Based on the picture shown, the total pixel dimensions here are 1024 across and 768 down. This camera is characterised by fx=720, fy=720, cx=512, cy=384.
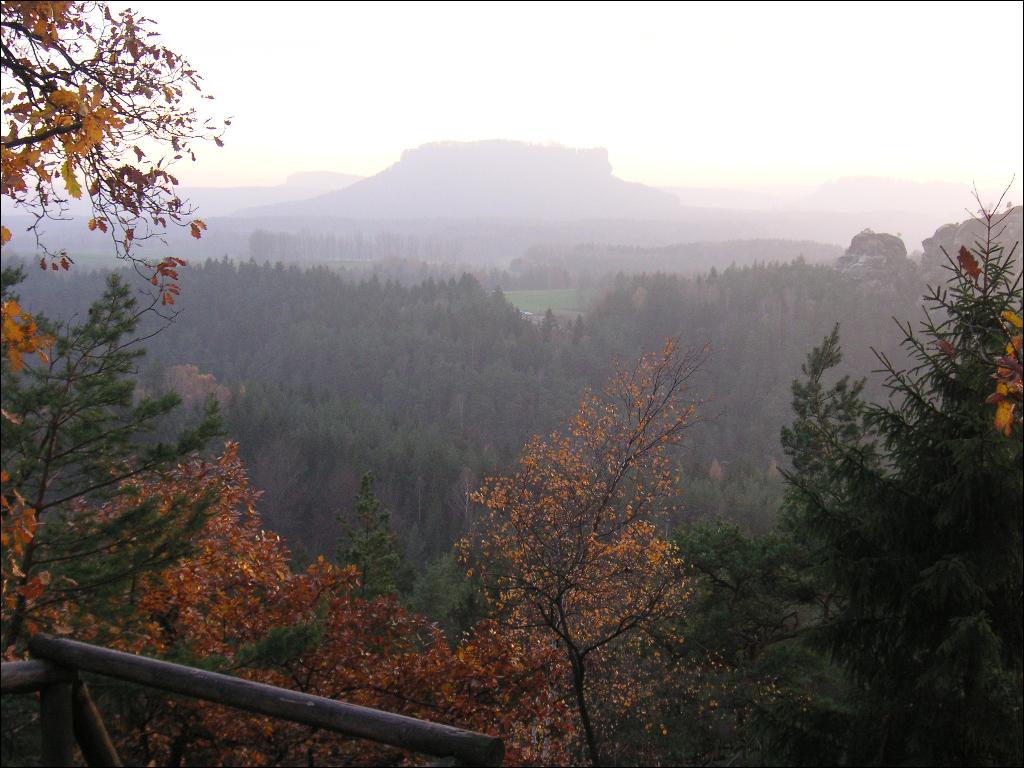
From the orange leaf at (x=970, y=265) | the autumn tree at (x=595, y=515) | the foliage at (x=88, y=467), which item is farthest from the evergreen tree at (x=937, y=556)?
the foliage at (x=88, y=467)

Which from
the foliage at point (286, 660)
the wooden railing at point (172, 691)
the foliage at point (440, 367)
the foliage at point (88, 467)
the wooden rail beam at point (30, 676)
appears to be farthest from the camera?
the foliage at point (440, 367)

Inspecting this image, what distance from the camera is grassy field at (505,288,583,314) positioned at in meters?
98.5

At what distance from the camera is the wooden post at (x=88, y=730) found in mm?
2465

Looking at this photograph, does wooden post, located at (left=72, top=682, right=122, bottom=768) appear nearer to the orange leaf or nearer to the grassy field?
the orange leaf

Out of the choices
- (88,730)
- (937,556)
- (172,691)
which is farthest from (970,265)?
(88,730)

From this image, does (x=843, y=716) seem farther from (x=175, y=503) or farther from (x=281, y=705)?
(x=175, y=503)

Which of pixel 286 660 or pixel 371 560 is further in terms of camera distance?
pixel 371 560

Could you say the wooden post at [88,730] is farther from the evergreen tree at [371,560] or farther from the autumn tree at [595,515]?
the evergreen tree at [371,560]

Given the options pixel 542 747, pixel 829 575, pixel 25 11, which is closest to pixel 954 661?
pixel 829 575

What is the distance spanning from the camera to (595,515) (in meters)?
9.36

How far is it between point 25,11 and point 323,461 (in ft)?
164

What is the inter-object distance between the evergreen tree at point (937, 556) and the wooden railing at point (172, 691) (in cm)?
481

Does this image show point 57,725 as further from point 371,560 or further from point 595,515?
point 371,560

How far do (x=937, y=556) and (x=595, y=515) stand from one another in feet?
13.4
